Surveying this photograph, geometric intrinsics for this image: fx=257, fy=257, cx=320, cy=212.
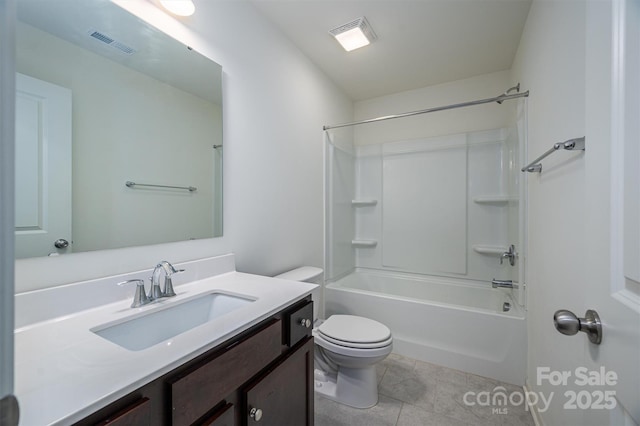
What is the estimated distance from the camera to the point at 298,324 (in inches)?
41.4

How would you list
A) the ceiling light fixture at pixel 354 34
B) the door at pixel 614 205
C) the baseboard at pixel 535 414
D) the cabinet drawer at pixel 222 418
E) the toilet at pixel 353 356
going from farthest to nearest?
the ceiling light fixture at pixel 354 34
the toilet at pixel 353 356
the baseboard at pixel 535 414
the cabinet drawer at pixel 222 418
the door at pixel 614 205

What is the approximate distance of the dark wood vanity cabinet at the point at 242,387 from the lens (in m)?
0.55

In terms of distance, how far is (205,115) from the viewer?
137cm

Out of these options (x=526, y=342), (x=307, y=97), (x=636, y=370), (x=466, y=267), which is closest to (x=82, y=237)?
(x=636, y=370)

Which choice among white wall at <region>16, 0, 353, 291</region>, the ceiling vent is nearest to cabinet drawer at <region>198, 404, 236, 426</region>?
white wall at <region>16, 0, 353, 291</region>

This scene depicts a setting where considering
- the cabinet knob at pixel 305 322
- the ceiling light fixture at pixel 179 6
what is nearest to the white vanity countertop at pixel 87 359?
the cabinet knob at pixel 305 322

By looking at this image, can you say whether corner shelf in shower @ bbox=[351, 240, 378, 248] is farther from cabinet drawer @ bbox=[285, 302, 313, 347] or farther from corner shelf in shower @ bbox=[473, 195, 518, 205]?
cabinet drawer @ bbox=[285, 302, 313, 347]

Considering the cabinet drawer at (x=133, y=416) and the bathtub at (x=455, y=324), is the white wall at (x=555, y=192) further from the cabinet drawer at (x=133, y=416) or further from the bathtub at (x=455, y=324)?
the cabinet drawer at (x=133, y=416)

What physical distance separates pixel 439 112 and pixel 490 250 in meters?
1.50

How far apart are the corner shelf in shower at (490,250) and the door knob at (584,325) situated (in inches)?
83.5

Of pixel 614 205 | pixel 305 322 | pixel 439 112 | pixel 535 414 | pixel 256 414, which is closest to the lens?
pixel 614 205

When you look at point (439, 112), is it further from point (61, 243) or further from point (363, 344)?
point (61, 243)

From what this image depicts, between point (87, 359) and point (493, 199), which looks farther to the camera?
point (493, 199)

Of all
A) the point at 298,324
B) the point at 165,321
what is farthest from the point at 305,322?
the point at 165,321
